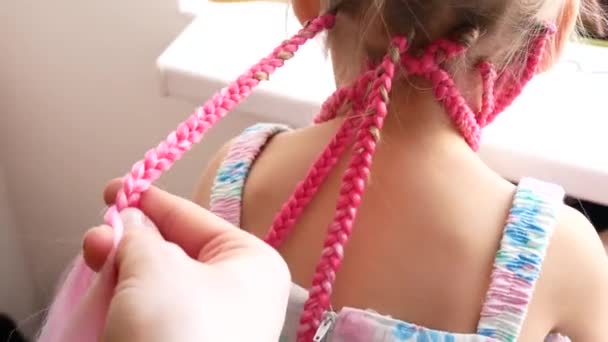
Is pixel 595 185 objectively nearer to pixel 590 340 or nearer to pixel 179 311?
pixel 590 340

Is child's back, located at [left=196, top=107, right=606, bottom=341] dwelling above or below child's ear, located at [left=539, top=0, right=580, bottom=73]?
below

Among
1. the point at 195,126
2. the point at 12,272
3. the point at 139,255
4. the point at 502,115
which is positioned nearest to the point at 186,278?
the point at 139,255

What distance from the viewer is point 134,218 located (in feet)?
1.39

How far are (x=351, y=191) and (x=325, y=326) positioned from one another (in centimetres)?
9

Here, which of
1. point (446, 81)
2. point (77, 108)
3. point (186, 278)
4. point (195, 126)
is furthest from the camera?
point (77, 108)

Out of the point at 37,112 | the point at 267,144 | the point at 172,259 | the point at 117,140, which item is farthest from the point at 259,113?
the point at 172,259

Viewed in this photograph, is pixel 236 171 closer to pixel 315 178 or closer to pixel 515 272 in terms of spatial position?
pixel 315 178

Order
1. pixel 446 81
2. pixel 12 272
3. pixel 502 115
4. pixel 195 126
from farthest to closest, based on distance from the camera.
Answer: pixel 12 272 < pixel 502 115 < pixel 446 81 < pixel 195 126

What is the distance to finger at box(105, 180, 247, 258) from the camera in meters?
0.41

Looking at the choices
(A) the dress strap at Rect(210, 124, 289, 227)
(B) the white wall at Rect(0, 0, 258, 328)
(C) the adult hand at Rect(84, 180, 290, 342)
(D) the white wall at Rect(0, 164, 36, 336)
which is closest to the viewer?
(C) the adult hand at Rect(84, 180, 290, 342)

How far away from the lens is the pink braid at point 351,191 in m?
0.55

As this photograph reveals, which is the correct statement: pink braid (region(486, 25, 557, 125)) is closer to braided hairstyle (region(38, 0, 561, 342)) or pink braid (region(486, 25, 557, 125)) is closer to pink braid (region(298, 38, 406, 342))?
braided hairstyle (region(38, 0, 561, 342))

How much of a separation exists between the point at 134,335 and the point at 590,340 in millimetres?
420

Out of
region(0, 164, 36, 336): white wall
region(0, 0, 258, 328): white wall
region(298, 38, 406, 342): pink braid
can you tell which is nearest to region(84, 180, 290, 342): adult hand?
region(298, 38, 406, 342): pink braid
